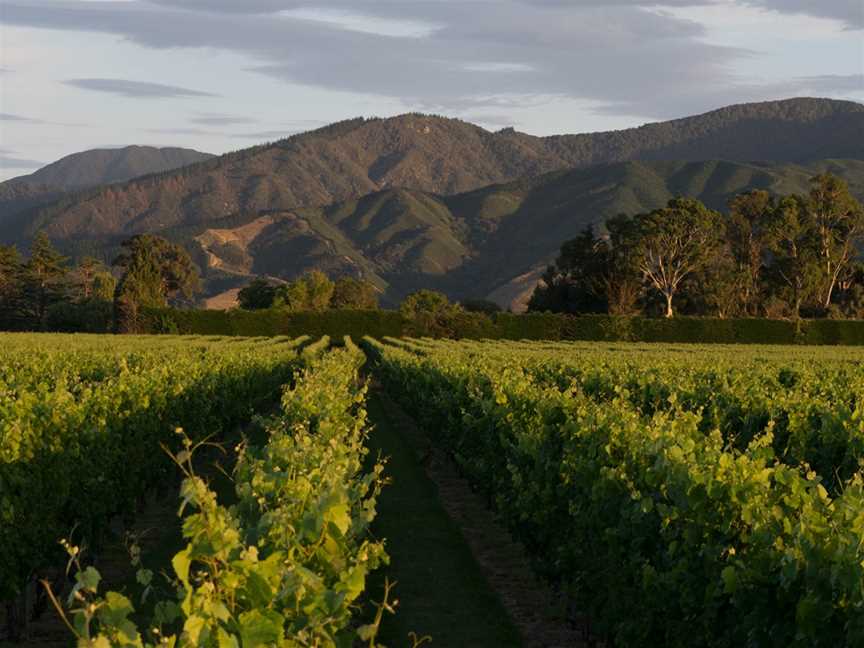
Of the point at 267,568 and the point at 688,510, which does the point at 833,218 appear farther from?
the point at 267,568

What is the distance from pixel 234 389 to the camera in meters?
23.3

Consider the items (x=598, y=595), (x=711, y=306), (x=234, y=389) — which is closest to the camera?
(x=598, y=595)

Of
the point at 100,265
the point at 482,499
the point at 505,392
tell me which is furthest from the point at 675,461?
the point at 100,265

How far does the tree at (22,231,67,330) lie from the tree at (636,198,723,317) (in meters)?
53.4

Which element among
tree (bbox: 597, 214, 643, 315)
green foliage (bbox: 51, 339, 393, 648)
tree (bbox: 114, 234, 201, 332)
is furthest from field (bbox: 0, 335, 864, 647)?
tree (bbox: 597, 214, 643, 315)

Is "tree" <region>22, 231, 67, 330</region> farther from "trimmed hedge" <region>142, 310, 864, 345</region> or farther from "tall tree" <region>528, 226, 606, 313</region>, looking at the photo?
"tall tree" <region>528, 226, 606, 313</region>

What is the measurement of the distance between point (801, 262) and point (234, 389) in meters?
80.1

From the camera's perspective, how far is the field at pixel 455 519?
5172 millimetres

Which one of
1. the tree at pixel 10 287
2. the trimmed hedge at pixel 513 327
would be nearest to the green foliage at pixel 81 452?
the trimmed hedge at pixel 513 327

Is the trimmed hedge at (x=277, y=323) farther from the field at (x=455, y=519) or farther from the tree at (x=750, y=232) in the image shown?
the field at (x=455, y=519)

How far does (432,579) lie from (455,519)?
11.7 feet

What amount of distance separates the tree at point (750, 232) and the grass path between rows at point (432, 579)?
286ft

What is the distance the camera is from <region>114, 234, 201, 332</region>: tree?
75.8 meters

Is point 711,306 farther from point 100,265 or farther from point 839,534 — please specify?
point 839,534
